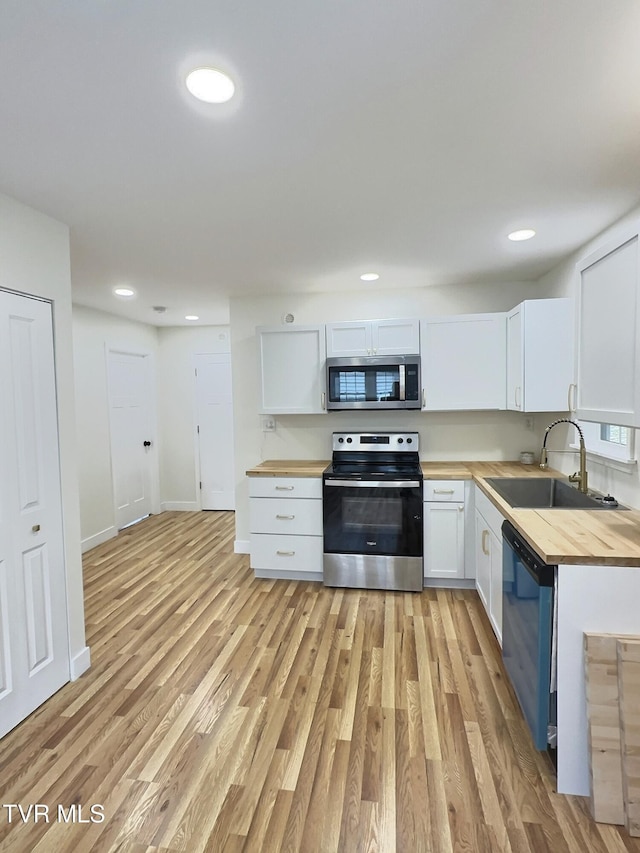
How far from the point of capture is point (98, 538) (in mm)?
4438

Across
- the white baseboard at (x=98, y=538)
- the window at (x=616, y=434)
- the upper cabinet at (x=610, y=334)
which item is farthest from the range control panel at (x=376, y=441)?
the white baseboard at (x=98, y=538)

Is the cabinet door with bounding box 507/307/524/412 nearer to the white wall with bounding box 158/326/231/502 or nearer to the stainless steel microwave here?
the stainless steel microwave

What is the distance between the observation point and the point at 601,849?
1390mm

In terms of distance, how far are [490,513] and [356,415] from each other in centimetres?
153

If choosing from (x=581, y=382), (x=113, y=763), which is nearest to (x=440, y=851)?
(x=113, y=763)

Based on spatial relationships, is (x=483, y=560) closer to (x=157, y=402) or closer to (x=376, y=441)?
(x=376, y=441)

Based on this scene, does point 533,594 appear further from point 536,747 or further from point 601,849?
point 601,849

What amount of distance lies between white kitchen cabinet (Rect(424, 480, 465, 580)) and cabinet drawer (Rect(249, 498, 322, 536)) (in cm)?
84

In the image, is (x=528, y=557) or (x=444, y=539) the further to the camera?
(x=444, y=539)

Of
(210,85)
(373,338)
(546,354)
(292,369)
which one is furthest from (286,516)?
(210,85)

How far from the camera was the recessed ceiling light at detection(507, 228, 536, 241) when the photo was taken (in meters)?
2.47

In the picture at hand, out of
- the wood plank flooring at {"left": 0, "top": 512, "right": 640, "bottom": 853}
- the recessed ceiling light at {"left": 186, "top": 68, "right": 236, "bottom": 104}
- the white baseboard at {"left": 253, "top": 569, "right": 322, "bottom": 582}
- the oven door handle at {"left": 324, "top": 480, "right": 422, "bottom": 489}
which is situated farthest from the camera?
the white baseboard at {"left": 253, "top": 569, "right": 322, "bottom": 582}

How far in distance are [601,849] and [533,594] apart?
0.78m

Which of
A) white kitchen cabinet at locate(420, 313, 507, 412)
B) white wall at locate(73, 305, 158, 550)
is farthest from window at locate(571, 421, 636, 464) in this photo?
white wall at locate(73, 305, 158, 550)
